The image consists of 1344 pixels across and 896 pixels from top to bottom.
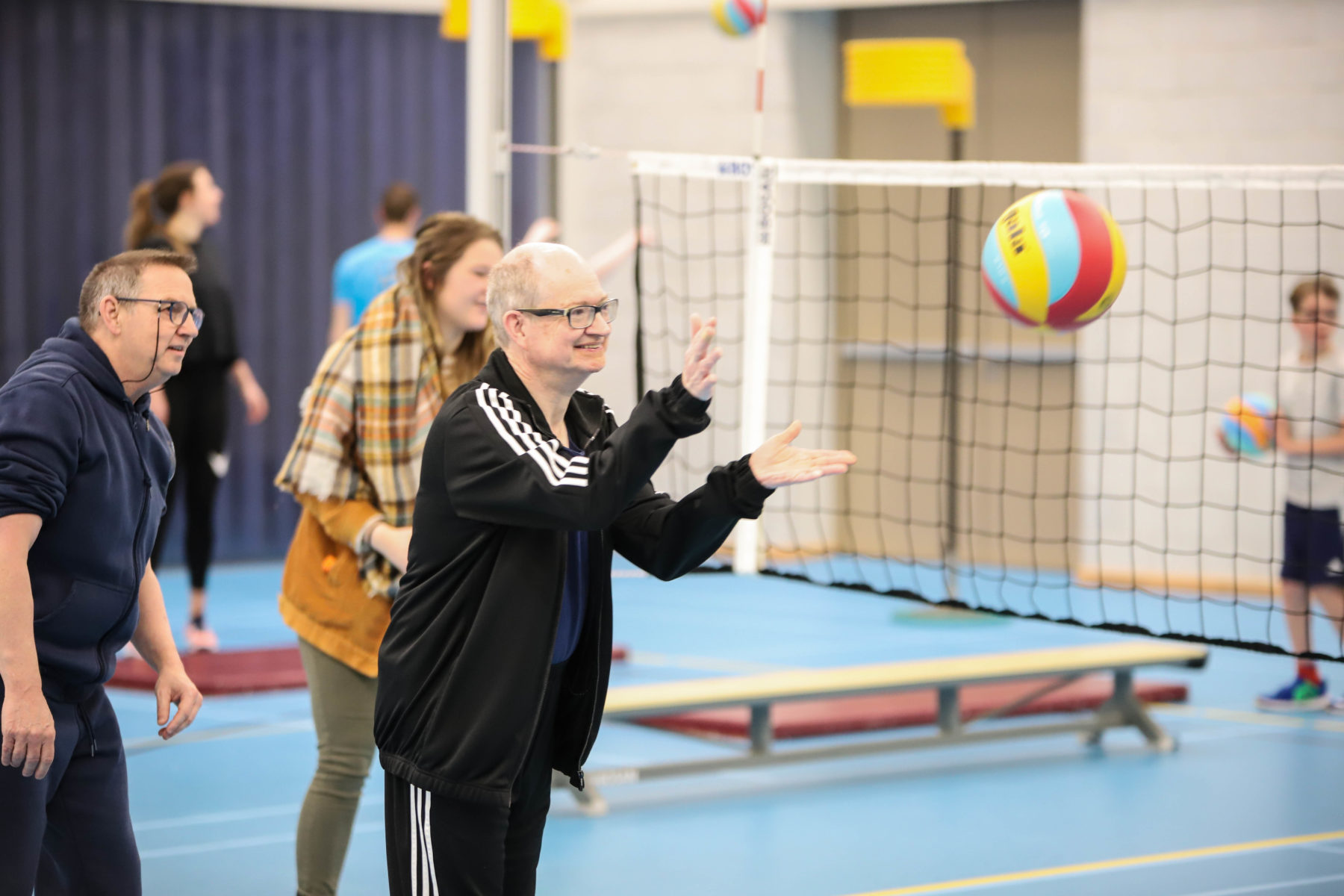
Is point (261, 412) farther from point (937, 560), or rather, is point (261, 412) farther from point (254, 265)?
point (937, 560)

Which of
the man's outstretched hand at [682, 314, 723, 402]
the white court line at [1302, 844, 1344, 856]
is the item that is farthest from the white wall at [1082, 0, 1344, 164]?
the man's outstretched hand at [682, 314, 723, 402]

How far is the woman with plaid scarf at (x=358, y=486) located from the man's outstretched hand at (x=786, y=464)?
1.10 metres

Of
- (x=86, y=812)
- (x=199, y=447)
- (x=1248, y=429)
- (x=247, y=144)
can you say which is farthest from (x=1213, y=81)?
(x=86, y=812)

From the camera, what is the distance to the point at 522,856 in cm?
250

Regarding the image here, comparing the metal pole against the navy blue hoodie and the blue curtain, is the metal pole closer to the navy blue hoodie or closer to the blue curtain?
the blue curtain

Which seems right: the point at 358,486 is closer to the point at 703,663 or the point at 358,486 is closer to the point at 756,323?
the point at 756,323

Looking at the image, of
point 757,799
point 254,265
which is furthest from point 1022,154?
point 757,799

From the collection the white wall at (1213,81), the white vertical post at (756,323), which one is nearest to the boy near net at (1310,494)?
the white vertical post at (756,323)

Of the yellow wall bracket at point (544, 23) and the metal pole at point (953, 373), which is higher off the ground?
the yellow wall bracket at point (544, 23)

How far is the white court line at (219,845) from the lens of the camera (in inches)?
166

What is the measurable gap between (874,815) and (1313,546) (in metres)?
2.29

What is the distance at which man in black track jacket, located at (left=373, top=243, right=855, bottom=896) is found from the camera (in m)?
2.26

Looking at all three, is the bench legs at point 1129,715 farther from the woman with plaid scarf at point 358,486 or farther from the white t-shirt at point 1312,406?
the woman with plaid scarf at point 358,486

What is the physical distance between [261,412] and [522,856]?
4720 mm
